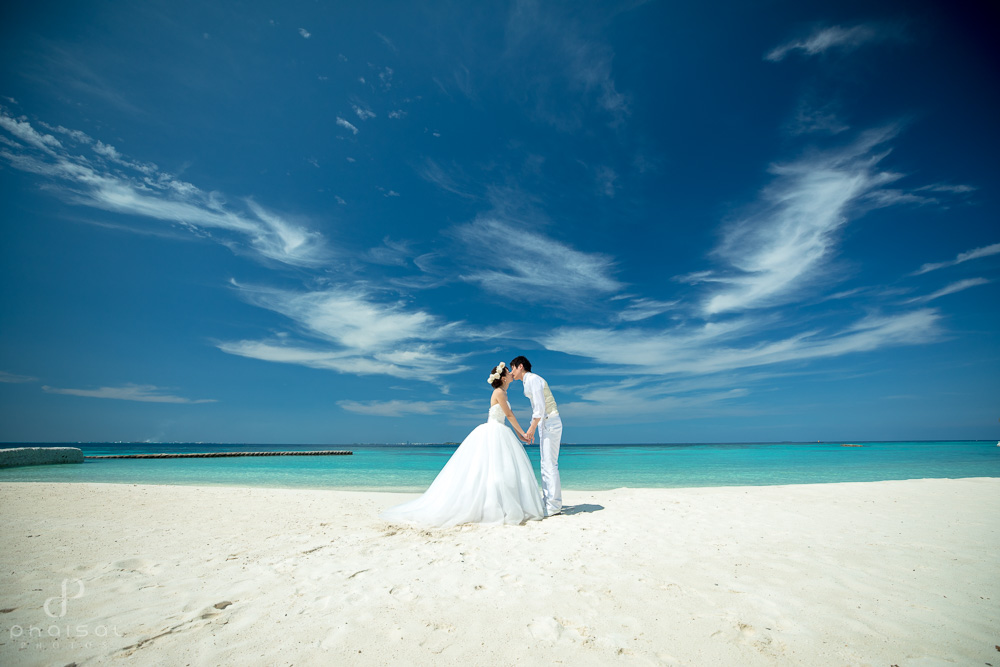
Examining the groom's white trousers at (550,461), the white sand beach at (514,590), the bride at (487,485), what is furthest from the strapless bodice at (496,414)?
the white sand beach at (514,590)

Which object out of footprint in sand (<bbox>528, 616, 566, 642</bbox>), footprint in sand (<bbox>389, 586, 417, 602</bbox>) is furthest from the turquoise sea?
footprint in sand (<bbox>528, 616, 566, 642</bbox>)

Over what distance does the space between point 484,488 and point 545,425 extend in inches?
72.5

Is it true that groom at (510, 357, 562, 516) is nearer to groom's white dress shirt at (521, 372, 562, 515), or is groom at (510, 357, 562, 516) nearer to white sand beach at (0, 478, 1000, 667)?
groom's white dress shirt at (521, 372, 562, 515)

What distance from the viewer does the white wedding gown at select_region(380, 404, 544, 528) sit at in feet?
22.7

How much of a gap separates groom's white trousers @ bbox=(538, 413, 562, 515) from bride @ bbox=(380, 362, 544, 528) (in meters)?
0.48

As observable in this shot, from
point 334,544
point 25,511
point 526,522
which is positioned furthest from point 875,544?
point 25,511

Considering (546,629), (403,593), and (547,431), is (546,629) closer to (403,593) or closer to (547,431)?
(403,593)

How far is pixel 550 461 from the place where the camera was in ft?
26.2

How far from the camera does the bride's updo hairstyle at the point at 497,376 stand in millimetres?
7934

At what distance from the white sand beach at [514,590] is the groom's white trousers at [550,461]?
63 cm

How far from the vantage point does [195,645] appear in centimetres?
284

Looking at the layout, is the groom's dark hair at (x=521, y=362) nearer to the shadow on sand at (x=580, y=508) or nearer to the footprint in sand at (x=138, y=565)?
the shadow on sand at (x=580, y=508)

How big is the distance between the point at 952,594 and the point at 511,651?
419cm

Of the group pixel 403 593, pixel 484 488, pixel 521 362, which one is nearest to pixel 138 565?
pixel 403 593
